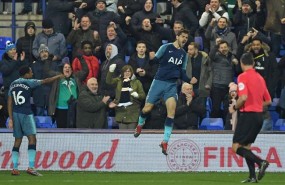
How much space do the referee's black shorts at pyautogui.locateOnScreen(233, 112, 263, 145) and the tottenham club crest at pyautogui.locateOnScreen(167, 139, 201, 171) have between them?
5029 millimetres

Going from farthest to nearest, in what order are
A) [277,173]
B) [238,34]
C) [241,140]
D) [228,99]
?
[238,34] < [228,99] < [277,173] < [241,140]

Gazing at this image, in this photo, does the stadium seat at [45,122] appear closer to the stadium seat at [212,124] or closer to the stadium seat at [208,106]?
the stadium seat at [212,124]

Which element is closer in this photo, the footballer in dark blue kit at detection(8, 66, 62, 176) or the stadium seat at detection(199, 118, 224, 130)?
the footballer in dark blue kit at detection(8, 66, 62, 176)

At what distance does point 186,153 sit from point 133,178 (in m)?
2.86

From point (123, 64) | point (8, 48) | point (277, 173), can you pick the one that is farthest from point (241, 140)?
point (8, 48)

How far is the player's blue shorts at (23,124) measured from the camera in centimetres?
2192

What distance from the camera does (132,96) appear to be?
24.5m

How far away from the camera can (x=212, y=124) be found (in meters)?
25.1

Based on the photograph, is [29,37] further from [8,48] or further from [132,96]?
[132,96]

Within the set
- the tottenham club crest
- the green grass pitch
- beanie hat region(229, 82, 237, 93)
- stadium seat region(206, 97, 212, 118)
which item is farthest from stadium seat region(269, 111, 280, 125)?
the green grass pitch

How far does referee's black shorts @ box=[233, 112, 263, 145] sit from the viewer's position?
61.2 ft

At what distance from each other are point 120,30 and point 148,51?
1019 millimetres

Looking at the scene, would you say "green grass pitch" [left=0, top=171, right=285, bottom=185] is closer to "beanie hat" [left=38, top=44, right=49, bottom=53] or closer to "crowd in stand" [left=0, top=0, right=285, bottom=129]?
"crowd in stand" [left=0, top=0, right=285, bottom=129]

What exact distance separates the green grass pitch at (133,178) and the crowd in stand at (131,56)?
203 cm
